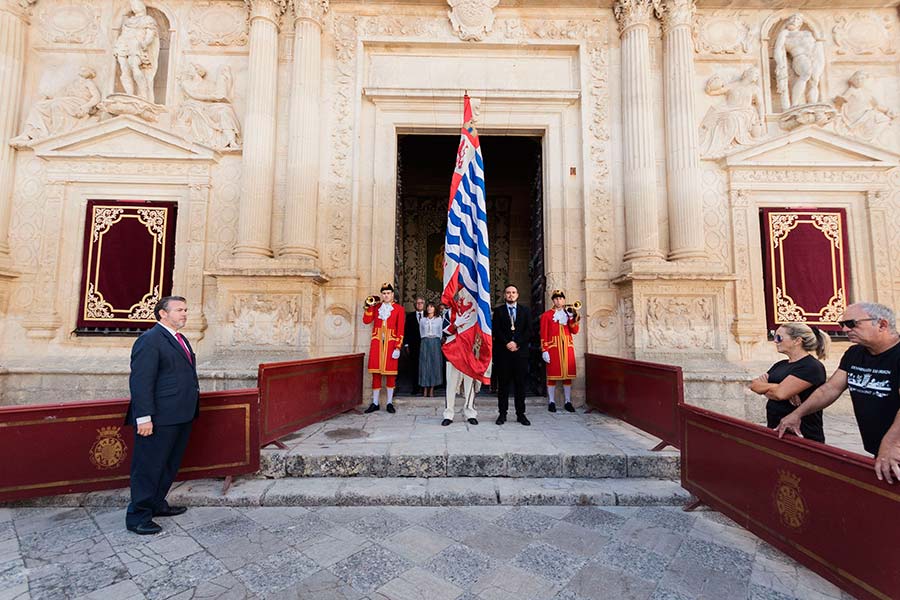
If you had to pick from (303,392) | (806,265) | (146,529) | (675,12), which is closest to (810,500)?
(146,529)

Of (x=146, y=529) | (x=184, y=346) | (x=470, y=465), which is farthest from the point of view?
(x=470, y=465)

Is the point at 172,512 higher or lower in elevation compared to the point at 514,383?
lower

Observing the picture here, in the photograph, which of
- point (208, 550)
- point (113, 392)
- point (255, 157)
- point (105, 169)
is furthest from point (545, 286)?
point (105, 169)

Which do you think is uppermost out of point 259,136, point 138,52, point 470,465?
point 138,52

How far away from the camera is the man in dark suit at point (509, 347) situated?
5402mm

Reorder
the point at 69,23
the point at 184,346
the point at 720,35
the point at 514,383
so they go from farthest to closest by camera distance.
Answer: the point at 720,35, the point at 69,23, the point at 514,383, the point at 184,346

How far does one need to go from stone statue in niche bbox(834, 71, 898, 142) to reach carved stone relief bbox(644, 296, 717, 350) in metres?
4.37

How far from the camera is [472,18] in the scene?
7.18 meters

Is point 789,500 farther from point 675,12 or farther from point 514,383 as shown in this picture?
point 675,12

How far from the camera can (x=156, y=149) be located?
687 cm

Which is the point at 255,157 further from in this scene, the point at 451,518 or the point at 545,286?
the point at 451,518

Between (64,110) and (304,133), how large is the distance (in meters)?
4.17

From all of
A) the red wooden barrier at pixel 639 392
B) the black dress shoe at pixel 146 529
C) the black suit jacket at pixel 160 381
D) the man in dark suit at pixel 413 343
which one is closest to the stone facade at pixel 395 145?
the red wooden barrier at pixel 639 392

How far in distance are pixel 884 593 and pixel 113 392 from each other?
8.59 m
